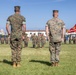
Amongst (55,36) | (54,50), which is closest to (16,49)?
(54,50)

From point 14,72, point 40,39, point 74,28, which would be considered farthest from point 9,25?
point 74,28

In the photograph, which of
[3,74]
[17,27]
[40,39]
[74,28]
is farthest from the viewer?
[74,28]

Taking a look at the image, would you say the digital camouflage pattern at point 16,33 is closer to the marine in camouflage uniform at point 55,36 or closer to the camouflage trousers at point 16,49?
the camouflage trousers at point 16,49

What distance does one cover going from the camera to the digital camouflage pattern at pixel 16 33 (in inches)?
417

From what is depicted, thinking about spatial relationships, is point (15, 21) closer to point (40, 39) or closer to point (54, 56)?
point (54, 56)

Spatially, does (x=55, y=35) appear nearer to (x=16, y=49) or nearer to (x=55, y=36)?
(x=55, y=36)

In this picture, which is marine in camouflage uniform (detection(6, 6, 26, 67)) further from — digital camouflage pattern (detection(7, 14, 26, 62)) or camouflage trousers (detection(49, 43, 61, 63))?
camouflage trousers (detection(49, 43, 61, 63))

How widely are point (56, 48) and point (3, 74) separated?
2.92 metres

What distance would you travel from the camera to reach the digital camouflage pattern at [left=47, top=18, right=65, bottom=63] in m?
10.9

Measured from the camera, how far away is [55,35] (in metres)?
10.9

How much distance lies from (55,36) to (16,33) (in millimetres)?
1489

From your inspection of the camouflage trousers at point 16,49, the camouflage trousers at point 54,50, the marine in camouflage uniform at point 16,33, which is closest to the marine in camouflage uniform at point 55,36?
the camouflage trousers at point 54,50

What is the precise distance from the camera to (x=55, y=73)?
29.2 feet

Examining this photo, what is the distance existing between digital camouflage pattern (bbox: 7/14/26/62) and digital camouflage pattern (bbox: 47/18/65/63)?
3.82 ft
